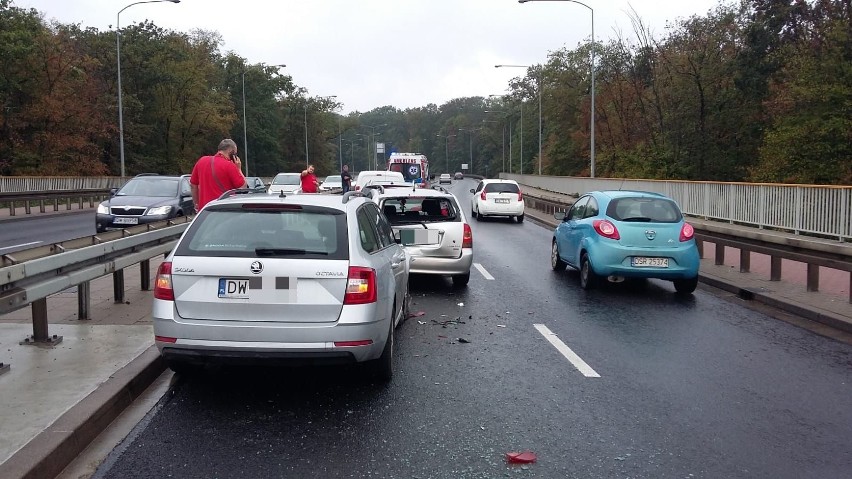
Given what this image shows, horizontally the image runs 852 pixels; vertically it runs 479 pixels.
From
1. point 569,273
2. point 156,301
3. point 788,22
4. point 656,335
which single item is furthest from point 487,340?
point 788,22

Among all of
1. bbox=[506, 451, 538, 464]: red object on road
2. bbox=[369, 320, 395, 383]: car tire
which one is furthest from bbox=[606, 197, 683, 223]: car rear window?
bbox=[506, 451, 538, 464]: red object on road

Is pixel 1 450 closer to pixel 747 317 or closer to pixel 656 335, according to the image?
pixel 656 335

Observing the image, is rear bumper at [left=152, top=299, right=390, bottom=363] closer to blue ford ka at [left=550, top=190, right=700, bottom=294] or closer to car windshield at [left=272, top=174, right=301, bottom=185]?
blue ford ka at [left=550, top=190, right=700, bottom=294]

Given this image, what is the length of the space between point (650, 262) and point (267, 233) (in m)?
6.82

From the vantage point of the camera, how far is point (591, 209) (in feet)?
40.1

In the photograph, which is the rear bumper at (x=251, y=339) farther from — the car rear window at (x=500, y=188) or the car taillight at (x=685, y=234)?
the car rear window at (x=500, y=188)

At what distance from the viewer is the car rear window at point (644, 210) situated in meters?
11.4

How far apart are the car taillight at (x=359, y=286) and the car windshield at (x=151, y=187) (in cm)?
1348

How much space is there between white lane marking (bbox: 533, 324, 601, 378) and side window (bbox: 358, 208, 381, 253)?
7.01 feet

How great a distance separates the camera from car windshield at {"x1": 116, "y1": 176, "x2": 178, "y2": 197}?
1808 cm


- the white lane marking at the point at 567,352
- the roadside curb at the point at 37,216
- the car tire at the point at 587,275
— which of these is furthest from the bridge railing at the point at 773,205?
the roadside curb at the point at 37,216

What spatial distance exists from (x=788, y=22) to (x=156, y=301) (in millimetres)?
43871

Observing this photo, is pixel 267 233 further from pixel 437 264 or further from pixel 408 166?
pixel 408 166

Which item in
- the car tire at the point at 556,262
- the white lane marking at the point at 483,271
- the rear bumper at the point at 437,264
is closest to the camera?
the rear bumper at the point at 437,264
